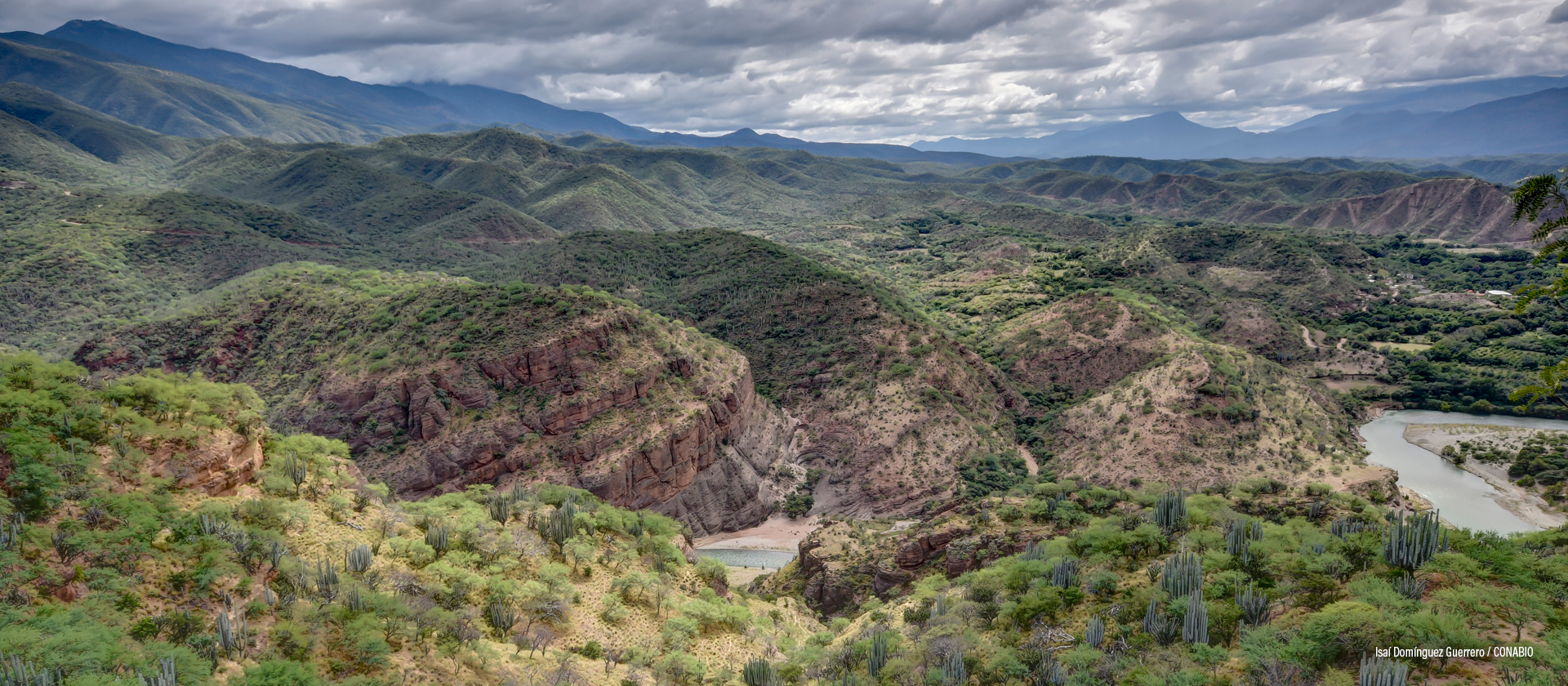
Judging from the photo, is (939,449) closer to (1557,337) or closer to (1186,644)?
(1186,644)

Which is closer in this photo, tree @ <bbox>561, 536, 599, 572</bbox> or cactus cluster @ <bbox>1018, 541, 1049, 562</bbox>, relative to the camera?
tree @ <bbox>561, 536, 599, 572</bbox>

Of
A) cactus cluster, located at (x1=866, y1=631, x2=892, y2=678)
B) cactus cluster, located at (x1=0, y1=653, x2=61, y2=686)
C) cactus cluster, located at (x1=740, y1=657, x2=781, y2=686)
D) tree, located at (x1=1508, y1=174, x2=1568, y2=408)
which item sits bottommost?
cactus cluster, located at (x1=740, y1=657, x2=781, y2=686)

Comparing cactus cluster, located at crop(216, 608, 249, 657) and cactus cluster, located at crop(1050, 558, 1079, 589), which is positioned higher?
cactus cluster, located at crop(216, 608, 249, 657)

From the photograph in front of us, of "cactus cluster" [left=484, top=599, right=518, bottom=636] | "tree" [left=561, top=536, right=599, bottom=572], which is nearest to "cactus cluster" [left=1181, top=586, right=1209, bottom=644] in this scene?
"cactus cluster" [left=484, top=599, right=518, bottom=636]

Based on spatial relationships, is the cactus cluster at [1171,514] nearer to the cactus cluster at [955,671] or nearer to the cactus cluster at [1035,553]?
the cactus cluster at [1035,553]

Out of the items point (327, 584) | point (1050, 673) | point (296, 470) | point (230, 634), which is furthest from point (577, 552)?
point (1050, 673)

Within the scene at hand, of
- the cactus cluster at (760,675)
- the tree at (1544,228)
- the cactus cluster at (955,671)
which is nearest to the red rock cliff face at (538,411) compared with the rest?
the cactus cluster at (760,675)

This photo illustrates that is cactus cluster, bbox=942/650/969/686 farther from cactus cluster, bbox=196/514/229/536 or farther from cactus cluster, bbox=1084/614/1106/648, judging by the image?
cactus cluster, bbox=196/514/229/536
